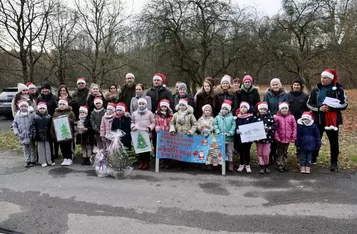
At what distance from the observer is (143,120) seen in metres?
6.46

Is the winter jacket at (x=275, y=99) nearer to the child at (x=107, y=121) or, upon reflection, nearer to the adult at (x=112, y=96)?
the child at (x=107, y=121)

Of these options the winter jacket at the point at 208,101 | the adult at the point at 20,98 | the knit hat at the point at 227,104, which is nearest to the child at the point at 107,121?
the winter jacket at the point at 208,101

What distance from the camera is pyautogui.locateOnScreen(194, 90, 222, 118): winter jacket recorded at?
6.54 m

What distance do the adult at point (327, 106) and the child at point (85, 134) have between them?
4786 millimetres

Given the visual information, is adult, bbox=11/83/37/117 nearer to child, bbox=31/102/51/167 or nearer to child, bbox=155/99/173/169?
child, bbox=31/102/51/167

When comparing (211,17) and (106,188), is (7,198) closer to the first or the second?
(106,188)

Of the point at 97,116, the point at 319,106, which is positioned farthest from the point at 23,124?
the point at 319,106

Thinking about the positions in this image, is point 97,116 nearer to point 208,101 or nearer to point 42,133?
point 42,133

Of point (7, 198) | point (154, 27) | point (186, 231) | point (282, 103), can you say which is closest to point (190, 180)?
point (186, 231)

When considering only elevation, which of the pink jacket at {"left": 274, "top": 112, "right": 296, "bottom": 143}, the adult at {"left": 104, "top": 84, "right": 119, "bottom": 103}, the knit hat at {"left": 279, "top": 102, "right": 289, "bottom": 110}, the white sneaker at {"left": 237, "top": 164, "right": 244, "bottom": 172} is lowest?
the white sneaker at {"left": 237, "top": 164, "right": 244, "bottom": 172}

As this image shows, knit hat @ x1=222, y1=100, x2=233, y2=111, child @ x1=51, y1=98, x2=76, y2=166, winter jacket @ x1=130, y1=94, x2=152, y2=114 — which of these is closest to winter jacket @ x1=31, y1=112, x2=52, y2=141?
child @ x1=51, y1=98, x2=76, y2=166

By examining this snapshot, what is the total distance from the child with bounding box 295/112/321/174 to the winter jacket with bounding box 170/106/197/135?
213 cm

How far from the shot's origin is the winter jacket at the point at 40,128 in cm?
673

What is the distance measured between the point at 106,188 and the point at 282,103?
3.73 metres
